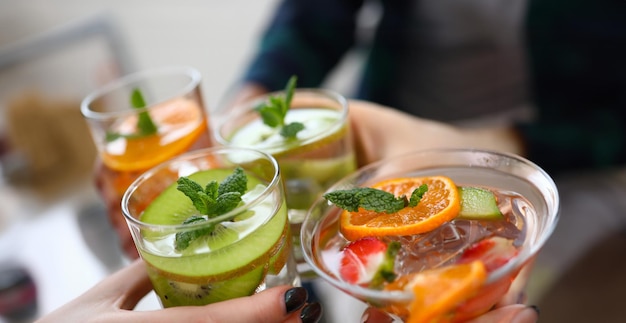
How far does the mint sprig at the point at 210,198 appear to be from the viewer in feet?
2.19

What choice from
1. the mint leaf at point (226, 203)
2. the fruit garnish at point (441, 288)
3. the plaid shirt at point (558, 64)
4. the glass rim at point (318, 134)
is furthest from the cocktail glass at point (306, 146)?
the plaid shirt at point (558, 64)

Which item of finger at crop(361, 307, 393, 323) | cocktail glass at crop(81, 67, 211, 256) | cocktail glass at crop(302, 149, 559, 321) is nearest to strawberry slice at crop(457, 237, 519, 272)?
cocktail glass at crop(302, 149, 559, 321)

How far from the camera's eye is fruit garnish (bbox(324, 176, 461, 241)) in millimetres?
688

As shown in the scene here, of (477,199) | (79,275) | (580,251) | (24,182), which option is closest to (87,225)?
(79,275)

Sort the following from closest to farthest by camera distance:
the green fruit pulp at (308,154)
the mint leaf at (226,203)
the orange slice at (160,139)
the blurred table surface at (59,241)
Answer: the mint leaf at (226,203)
the green fruit pulp at (308,154)
the orange slice at (160,139)
the blurred table surface at (59,241)

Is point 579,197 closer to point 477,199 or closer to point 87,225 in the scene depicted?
point 477,199

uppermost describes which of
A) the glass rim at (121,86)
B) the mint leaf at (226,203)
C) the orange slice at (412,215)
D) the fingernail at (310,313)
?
the mint leaf at (226,203)

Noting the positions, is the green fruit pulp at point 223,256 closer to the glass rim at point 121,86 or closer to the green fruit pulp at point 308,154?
the green fruit pulp at point 308,154

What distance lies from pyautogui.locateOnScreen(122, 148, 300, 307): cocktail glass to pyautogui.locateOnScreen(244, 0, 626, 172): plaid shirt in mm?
777

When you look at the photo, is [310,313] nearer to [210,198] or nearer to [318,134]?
[210,198]

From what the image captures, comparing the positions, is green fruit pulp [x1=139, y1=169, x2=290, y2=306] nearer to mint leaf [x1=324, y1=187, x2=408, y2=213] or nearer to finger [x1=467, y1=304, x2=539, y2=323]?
mint leaf [x1=324, y1=187, x2=408, y2=213]

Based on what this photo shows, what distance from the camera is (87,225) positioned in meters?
1.34

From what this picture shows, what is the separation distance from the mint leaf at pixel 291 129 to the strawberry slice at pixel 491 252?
0.36m

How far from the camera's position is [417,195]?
0.71 metres
